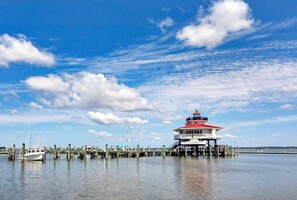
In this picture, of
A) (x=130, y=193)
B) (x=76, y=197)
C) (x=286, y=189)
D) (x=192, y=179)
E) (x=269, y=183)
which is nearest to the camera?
(x=76, y=197)

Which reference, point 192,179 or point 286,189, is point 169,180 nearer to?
point 192,179

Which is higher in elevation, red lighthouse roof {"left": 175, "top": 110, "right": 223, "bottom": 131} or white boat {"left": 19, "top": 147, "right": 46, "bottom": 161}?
red lighthouse roof {"left": 175, "top": 110, "right": 223, "bottom": 131}

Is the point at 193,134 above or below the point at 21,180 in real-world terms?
above

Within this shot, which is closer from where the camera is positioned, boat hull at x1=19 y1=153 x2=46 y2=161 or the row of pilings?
boat hull at x1=19 y1=153 x2=46 y2=161

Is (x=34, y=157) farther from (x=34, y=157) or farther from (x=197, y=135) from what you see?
(x=197, y=135)

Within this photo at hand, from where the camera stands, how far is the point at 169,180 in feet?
138

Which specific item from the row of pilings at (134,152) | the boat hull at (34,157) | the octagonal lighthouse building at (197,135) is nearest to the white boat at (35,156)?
the boat hull at (34,157)

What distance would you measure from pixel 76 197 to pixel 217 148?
2617 inches

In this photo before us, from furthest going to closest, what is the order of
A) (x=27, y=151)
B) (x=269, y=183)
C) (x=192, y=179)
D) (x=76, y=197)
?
(x=27, y=151), (x=192, y=179), (x=269, y=183), (x=76, y=197)

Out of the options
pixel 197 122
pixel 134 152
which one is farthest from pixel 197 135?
pixel 134 152

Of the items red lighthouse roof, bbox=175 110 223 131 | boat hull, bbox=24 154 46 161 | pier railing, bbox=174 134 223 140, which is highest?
red lighthouse roof, bbox=175 110 223 131

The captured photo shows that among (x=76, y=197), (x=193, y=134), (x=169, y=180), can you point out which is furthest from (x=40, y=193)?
(x=193, y=134)

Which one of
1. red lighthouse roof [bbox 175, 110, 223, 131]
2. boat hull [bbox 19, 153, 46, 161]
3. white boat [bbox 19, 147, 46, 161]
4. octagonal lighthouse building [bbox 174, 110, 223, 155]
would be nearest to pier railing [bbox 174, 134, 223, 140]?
octagonal lighthouse building [bbox 174, 110, 223, 155]

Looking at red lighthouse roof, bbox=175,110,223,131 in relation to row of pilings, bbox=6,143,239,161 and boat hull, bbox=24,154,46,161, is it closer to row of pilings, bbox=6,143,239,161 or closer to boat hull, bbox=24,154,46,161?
Answer: row of pilings, bbox=6,143,239,161
